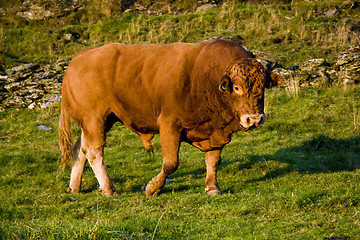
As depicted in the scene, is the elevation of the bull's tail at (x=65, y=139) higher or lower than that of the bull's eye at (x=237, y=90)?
lower

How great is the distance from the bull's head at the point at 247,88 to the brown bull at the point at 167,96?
0.06ft

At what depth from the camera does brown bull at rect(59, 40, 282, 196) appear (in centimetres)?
898

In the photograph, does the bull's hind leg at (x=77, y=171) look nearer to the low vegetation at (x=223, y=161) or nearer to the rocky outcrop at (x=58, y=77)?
the low vegetation at (x=223, y=161)

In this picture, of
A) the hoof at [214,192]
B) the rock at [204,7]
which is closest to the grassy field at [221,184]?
the hoof at [214,192]

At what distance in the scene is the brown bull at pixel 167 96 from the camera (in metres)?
8.98

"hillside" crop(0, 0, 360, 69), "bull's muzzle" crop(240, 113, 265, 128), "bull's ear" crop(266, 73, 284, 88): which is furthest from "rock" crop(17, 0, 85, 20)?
"bull's muzzle" crop(240, 113, 265, 128)

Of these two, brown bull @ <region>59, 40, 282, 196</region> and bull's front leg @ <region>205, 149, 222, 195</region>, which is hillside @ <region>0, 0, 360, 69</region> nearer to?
bull's front leg @ <region>205, 149, 222, 195</region>

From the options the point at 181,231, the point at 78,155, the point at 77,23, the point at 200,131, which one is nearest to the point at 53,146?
the point at 78,155

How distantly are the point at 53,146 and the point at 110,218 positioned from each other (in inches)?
334

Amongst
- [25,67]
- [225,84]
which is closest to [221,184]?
[225,84]

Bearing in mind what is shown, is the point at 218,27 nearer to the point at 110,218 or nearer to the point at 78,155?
the point at 78,155

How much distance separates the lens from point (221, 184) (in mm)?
11414

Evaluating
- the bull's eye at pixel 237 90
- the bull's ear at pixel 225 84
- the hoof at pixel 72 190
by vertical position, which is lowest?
the hoof at pixel 72 190

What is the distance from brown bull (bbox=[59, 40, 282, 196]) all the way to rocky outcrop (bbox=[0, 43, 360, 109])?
9.55 metres
